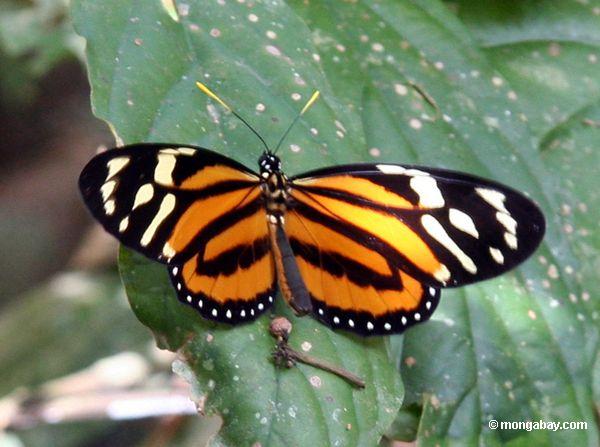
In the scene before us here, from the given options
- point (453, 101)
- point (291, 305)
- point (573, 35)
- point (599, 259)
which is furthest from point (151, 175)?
point (573, 35)

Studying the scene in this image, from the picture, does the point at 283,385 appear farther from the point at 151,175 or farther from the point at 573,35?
the point at 573,35

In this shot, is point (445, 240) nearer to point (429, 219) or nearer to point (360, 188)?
point (429, 219)

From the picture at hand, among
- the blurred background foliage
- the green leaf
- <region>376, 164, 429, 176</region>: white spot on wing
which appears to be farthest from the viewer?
the blurred background foliage

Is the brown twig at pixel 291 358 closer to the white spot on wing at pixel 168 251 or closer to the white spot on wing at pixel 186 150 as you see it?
the white spot on wing at pixel 168 251

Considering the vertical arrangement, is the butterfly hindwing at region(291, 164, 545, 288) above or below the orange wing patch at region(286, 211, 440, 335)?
above

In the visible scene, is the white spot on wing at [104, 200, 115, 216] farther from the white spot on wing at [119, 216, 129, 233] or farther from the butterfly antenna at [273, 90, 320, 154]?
the butterfly antenna at [273, 90, 320, 154]

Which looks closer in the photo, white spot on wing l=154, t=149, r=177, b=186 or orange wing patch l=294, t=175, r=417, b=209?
white spot on wing l=154, t=149, r=177, b=186

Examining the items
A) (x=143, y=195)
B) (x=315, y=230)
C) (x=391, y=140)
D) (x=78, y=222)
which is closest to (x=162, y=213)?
(x=143, y=195)

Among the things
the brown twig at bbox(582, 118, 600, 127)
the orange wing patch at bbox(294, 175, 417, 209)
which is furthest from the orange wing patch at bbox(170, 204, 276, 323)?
the brown twig at bbox(582, 118, 600, 127)
